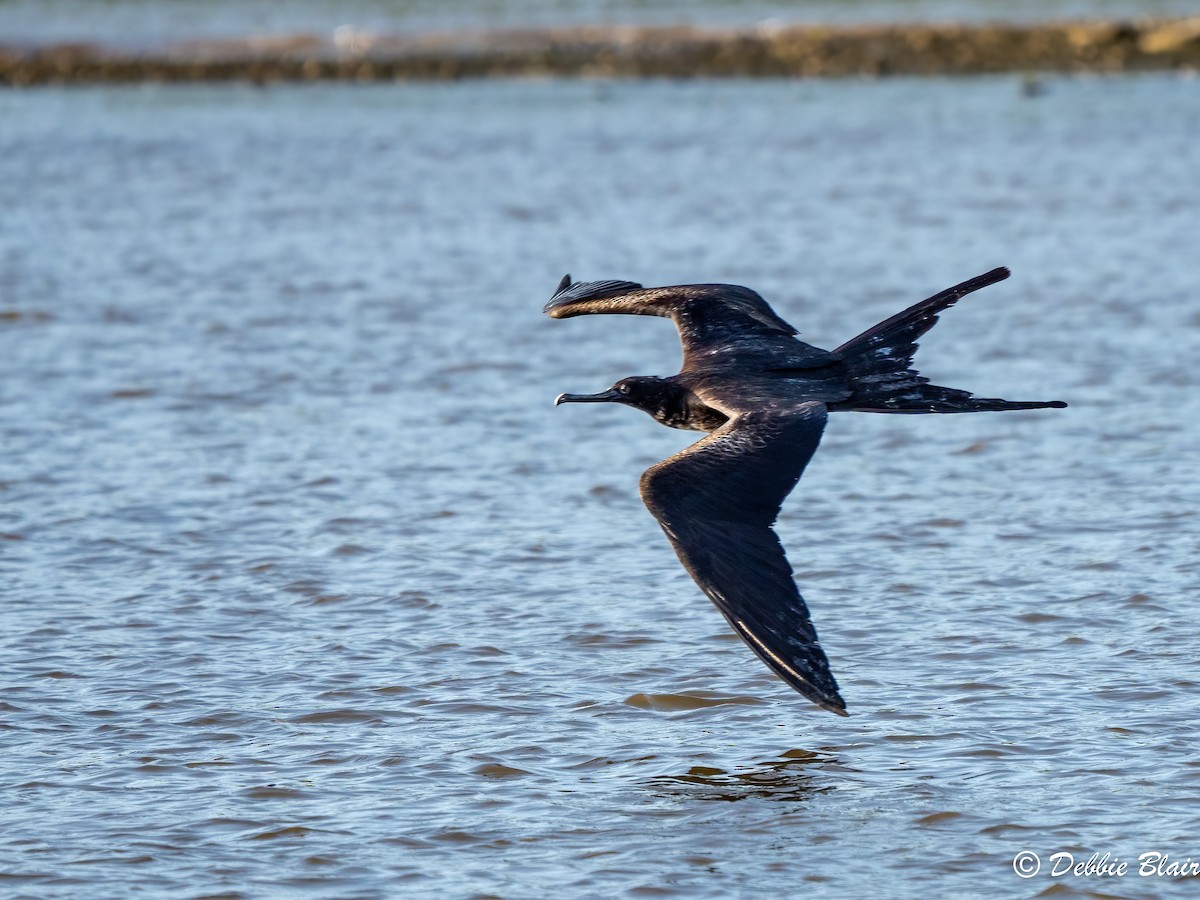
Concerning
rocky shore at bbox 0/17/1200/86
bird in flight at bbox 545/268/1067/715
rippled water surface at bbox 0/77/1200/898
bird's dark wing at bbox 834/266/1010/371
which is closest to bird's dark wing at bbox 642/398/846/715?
bird in flight at bbox 545/268/1067/715

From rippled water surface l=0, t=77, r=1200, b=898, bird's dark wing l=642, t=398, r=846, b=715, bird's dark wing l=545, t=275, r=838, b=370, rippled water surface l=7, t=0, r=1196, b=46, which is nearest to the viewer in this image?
bird's dark wing l=642, t=398, r=846, b=715

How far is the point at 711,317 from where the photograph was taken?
8383mm

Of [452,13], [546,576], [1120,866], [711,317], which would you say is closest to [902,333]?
[711,317]

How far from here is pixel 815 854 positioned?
6258mm

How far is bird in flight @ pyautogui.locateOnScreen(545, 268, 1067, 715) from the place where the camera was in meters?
6.13

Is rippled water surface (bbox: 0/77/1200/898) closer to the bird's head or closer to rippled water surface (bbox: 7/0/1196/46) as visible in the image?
the bird's head

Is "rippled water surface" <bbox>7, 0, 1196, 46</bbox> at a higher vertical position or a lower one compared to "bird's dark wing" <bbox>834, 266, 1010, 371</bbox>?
higher

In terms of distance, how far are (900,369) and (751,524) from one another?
1.42 meters

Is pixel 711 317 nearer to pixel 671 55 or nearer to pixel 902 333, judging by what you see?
pixel 902 333

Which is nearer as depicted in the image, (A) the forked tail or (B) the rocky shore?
(A) the forked tail

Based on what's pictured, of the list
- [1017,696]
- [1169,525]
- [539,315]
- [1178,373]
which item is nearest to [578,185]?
[539,315]

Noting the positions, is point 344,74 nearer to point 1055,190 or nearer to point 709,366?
point 1055,190

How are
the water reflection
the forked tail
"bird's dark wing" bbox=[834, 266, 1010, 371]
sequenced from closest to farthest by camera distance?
the water reflection, the forked tail, "bird's dark wing" bbox=[834, 266, 1010, 371]

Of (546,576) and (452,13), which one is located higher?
(452,13)
